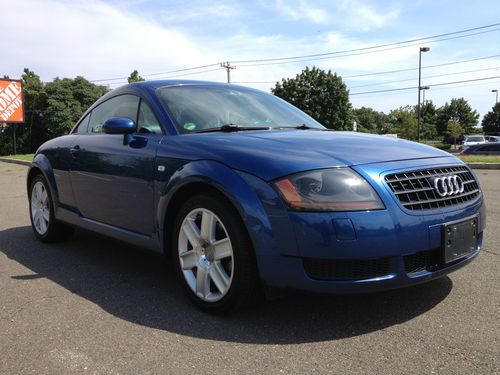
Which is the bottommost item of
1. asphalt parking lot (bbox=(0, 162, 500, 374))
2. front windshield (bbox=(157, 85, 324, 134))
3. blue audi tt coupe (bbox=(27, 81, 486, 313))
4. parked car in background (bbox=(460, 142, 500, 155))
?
asphalt parking lot (bbox=(0, 162, 500, 374))

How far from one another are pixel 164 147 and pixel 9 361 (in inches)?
62.9

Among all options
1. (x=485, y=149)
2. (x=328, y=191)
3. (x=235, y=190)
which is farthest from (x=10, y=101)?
(x=328, y=191)

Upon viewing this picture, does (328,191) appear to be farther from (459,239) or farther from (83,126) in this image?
(83,126)

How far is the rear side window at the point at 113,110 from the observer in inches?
159

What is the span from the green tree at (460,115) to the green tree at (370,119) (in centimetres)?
2746

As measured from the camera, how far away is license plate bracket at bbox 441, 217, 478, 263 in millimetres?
2763

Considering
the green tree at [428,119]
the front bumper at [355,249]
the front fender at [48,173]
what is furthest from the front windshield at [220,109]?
the green tree at [428,119]

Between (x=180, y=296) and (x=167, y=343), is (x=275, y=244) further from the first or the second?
(x=180, y=296)

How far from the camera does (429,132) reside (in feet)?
227

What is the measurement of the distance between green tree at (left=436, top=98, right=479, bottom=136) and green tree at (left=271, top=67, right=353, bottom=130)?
71.6ft

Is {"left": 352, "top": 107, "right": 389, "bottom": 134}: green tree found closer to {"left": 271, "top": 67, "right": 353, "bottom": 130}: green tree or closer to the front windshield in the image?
{"left": 271, "top": 67, "right": 353, "bottom": 130}: green tree

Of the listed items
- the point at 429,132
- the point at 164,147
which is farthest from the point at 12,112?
the point at 429,132

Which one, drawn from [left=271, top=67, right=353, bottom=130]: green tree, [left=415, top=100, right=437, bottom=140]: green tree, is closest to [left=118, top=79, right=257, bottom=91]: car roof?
[left=271, top=67, right=353, bottom=130]: green tree

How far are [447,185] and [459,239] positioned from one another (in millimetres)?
319
